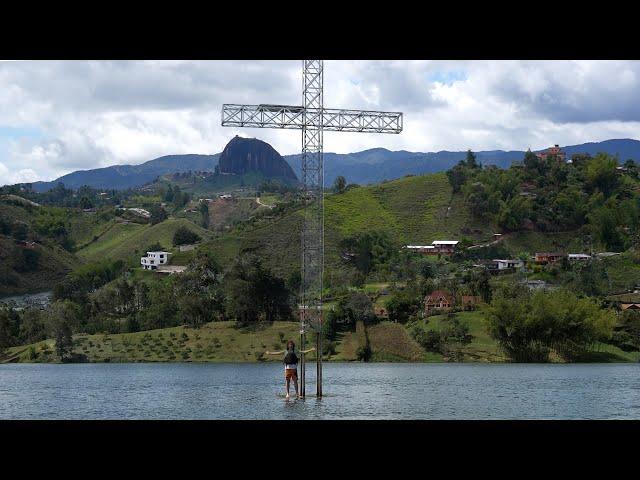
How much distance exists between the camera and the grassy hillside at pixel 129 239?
145875 millimetres

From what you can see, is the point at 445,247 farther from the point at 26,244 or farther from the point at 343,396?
the point at 343,396

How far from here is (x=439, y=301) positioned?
298ft

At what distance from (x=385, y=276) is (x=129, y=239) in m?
59.5

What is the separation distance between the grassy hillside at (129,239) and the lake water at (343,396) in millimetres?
81452

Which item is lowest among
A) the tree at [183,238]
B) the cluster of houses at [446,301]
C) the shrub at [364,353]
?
the shrub at [364,353]

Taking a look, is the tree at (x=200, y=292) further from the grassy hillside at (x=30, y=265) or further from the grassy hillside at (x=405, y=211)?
the grassy hillside at (x=30, y=265)

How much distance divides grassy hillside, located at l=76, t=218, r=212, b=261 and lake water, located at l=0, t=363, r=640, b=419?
81452 millimetres

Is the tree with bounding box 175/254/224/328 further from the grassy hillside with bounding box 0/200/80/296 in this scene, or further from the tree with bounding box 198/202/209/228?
the tree with bounding box 198/202/209/228

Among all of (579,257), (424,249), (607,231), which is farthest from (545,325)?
(607,231)

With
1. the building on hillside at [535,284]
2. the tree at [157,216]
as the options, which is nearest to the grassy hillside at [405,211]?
the building on hillside at [535,284]
